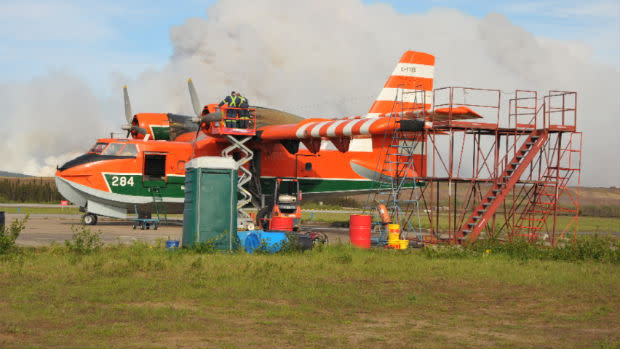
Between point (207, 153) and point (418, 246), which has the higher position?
point (207, 153)

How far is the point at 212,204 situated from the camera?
1891 cm

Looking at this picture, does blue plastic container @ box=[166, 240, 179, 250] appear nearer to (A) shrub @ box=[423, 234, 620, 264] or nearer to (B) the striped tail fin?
A: (A) shrub @ box=[423, 234, 620, 264]

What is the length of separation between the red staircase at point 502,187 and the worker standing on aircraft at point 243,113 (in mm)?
10460

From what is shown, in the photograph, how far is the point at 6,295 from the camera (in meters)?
12.3

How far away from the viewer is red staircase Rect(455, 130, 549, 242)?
23.1 metres

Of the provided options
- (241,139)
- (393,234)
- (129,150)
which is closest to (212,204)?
(393,234)

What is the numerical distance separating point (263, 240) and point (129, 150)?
46.4 ft

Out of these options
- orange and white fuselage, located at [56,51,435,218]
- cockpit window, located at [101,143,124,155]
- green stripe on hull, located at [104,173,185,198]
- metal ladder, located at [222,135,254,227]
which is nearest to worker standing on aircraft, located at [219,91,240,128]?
metal ladder, located at [222,135,254,227]

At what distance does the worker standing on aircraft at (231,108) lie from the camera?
29.0 meters

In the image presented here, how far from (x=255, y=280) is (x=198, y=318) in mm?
3702

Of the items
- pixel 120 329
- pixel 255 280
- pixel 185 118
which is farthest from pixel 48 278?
pixel 185 118

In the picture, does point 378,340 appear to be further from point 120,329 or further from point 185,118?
point 185,118

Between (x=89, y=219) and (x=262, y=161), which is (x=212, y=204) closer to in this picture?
(x=262, y=161)

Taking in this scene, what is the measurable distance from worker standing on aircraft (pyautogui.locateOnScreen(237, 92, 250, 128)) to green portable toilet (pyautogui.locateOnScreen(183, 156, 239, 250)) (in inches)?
404
